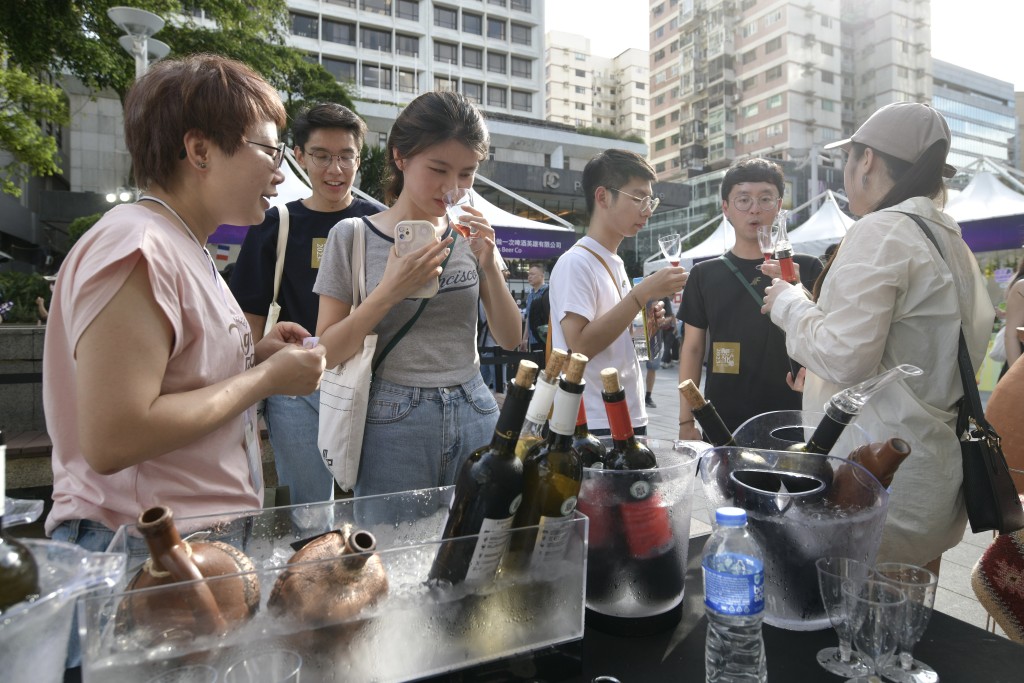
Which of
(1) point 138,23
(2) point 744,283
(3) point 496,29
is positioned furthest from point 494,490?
(3) point 496,29

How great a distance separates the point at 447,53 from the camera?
48.1 meters

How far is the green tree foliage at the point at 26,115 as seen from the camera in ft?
31.1

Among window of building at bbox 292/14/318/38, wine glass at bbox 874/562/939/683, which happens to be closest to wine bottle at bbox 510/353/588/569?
wine glass at bbox 874/562/939/683

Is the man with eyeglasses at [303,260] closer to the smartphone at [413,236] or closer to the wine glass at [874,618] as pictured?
the smartphone at [413,236]

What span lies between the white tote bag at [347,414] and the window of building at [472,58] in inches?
2039

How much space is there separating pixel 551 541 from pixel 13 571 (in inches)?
25.2

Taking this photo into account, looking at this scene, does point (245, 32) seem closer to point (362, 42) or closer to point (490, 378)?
point (490, 378)

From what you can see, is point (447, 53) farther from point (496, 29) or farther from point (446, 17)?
point (496, 29)

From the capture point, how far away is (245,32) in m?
13.6

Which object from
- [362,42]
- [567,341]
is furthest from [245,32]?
[362,42]

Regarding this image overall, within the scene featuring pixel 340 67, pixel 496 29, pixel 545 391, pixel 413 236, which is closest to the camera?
pixel 545 391

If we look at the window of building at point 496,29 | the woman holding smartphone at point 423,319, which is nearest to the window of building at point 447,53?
the window of building at point 496,29

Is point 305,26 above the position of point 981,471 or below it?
above

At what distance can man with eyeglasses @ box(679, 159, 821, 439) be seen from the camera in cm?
263
